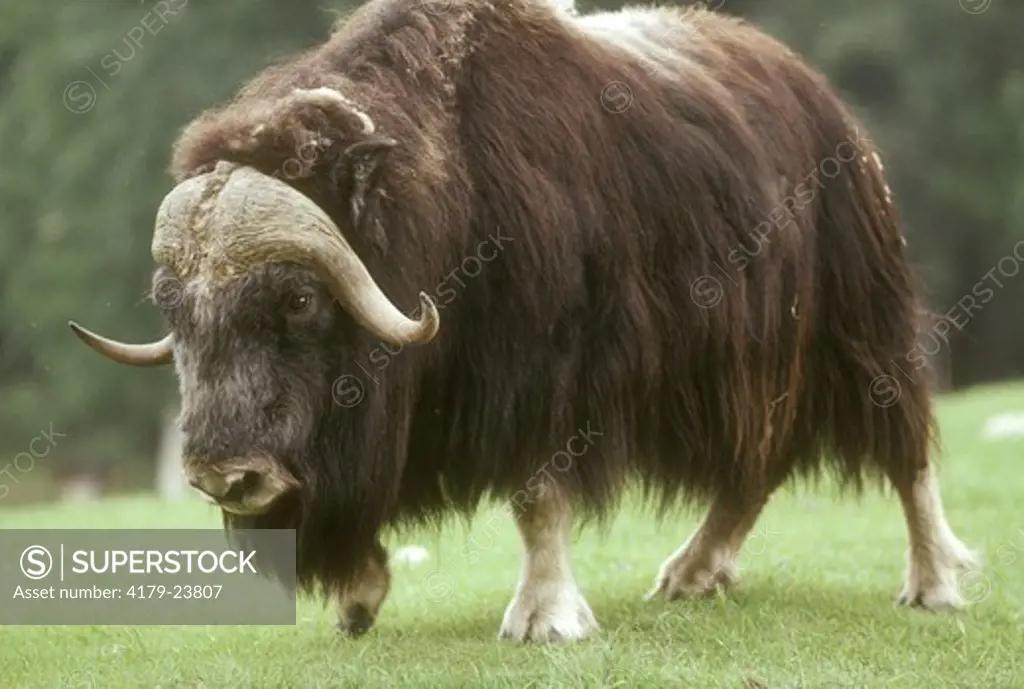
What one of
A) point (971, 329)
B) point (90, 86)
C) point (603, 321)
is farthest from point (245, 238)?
point (971, 329)

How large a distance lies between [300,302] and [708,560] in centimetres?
181

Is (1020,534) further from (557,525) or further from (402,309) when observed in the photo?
(402,309)

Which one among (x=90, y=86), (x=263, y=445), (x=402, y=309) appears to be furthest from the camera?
(x=90, y=86)

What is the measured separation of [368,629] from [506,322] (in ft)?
3.08

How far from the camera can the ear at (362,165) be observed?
3336 millimetres

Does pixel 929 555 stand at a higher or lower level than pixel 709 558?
higher

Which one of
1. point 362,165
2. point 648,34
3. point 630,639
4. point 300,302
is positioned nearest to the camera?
point 300,302

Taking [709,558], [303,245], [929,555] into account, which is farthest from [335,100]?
[929,555]

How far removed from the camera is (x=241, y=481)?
3.11 metres

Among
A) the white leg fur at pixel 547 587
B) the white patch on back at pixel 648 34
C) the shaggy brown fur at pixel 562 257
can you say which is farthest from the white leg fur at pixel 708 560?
the white patch on back at pixel 648 34

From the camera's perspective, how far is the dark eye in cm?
322

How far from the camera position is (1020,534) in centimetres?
582

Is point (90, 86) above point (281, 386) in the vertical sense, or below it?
below

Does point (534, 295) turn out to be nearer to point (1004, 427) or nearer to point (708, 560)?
point (708, 560)
